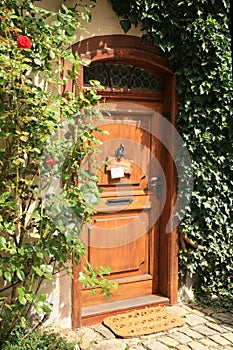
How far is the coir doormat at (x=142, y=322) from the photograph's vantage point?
3971 millimetres

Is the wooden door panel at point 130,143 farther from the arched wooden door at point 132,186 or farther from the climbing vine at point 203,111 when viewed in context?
the climbing vine at point 203,111

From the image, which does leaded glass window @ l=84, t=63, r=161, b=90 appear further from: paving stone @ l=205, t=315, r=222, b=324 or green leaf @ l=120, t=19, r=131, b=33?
paving stone @ l=205, t=315, r=222, b=324

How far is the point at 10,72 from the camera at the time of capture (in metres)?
2.96

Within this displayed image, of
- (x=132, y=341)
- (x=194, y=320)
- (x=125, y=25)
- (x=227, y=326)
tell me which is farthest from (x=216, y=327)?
(x=125, y=25)

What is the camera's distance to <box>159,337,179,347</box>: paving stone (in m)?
3.77

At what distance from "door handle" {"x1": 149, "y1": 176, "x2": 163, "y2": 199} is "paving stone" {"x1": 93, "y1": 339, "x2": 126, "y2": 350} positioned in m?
1.56

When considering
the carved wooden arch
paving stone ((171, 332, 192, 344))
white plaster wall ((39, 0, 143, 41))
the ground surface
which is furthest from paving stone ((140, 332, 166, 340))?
white plaster wall ((39, 0, 143, 41))

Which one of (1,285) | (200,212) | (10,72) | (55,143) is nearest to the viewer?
(10,72)

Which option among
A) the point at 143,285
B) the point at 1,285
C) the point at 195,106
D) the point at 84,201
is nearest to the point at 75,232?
the point at 84,201

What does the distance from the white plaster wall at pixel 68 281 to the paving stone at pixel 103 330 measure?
270 millimetres

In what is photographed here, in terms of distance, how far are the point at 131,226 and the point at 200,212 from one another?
78cm

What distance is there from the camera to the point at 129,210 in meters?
4.48

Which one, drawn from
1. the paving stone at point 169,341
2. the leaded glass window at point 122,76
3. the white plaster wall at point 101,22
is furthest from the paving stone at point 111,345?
the white plaster wall at point 101,22

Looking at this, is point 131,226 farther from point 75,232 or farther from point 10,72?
point 10,72
